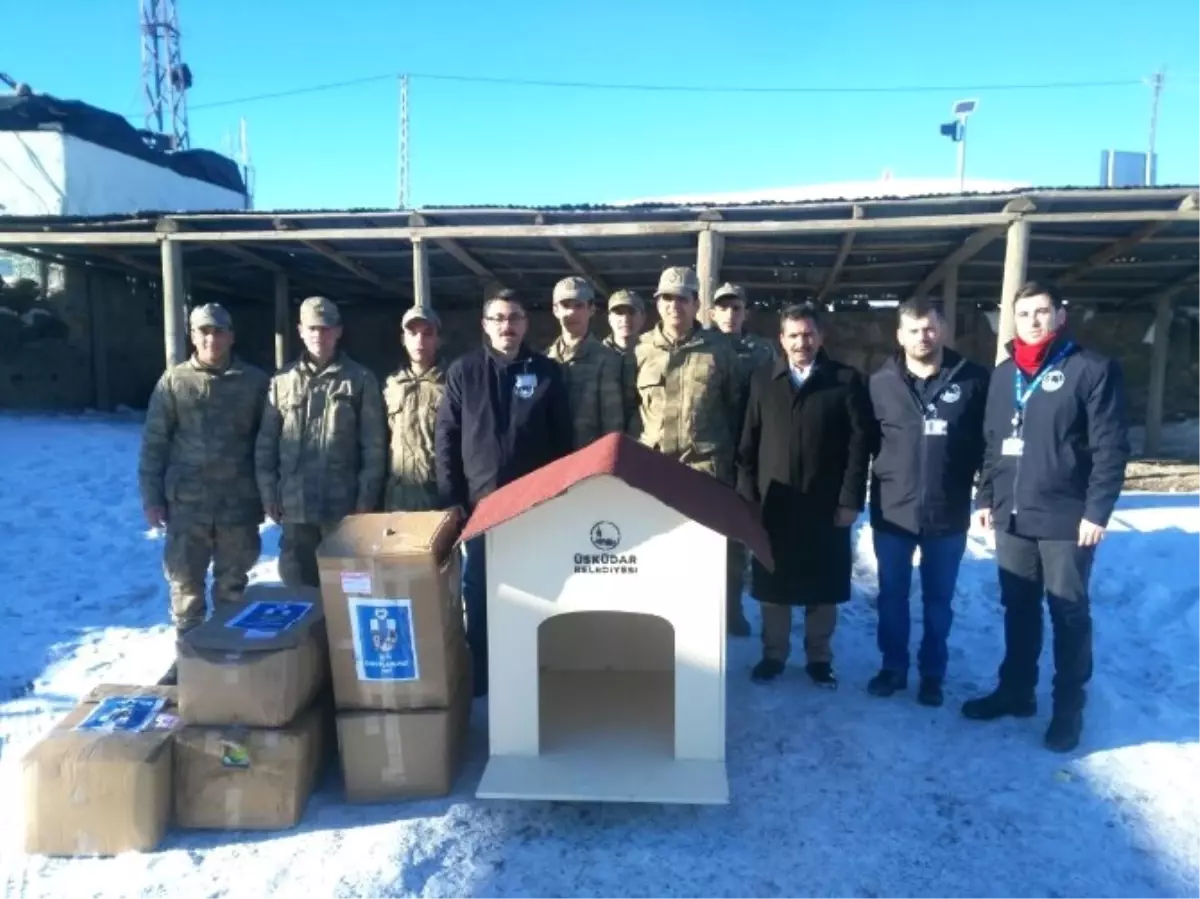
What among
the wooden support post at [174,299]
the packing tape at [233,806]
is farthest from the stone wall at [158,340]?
the packing tape at [233,806]

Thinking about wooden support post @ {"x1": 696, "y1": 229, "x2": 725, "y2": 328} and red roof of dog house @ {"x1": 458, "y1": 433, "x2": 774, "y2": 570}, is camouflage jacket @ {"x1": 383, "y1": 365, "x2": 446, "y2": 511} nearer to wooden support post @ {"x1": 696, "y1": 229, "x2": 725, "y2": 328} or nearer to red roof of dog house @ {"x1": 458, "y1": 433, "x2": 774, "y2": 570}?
red roof of dog house @ {"x1": 458, "y1": 433, "x2": 774, "y2": 570}

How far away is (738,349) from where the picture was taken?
469 centimetres

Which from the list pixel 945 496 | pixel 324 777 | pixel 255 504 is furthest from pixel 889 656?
pixel 255 504

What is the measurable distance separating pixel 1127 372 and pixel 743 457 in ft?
35.9

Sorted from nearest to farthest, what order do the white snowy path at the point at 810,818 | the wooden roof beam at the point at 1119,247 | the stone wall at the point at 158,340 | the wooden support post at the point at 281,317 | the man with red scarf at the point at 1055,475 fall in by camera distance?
1. the white snowy path at the point at 810,818
2. the man with red scarf at the point at 1055,475
3. the wooden roof beam at the point at 1119,247
4. the wooden support post at the point at 281,317
5. the stone wall at the point at 158,340

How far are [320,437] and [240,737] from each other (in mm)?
1449

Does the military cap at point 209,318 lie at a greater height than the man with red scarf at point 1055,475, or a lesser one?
greater

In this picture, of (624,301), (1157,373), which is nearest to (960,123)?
(1157,373)

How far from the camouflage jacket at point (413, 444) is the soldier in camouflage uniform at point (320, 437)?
0.10 m

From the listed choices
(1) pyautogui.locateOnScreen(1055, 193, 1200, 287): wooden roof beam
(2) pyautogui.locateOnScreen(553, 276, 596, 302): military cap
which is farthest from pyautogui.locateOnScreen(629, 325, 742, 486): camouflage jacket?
(1) pyautogui.locateOnScreen(1055, 193, 1200, 287): wooden roof beam

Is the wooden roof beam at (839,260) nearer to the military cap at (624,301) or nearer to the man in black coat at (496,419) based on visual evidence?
the military cap at (624,301)

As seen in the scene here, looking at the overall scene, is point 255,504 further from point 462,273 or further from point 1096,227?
point 1096,227

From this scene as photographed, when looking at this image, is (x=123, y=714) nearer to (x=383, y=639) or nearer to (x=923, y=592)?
(x=383, y=639)

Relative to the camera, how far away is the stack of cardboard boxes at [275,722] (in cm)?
254
